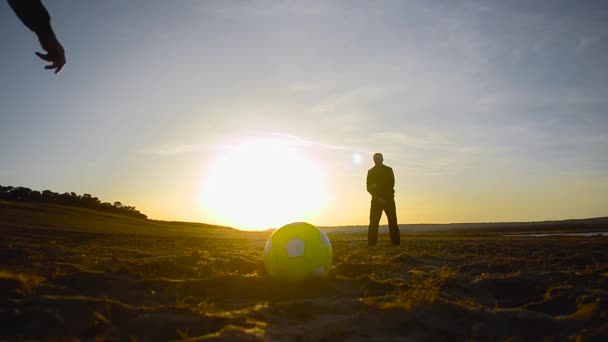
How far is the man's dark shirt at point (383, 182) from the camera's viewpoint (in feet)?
31.2

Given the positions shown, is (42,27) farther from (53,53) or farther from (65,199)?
(65,199)

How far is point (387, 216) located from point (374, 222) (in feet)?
1.17

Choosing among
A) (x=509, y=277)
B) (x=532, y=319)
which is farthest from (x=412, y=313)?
(x=509, y=277)

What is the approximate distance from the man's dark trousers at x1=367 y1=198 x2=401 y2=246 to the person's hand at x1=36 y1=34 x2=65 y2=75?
7434 millimetres

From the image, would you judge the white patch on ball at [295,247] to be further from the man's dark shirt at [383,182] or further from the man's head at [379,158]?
the man's head at [379,158]

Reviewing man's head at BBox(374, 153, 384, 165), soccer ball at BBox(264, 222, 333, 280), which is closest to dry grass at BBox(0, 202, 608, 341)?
soccer ball at BBox(264, 222, 333, 280)

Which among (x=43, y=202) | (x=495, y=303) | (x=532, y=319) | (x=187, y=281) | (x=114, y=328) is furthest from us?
(x=43, y=202)

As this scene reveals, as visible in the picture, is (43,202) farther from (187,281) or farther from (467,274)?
(467,274)

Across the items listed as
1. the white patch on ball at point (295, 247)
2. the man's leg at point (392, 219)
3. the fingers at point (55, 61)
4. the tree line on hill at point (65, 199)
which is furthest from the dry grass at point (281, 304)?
the tree line on hill at point (65, 199)

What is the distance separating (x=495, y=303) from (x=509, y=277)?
852mm

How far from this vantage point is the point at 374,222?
9555 mm

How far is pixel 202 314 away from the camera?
2.74 meters

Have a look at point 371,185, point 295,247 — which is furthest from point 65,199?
point 295,247

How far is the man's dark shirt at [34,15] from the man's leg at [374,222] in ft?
25.1
